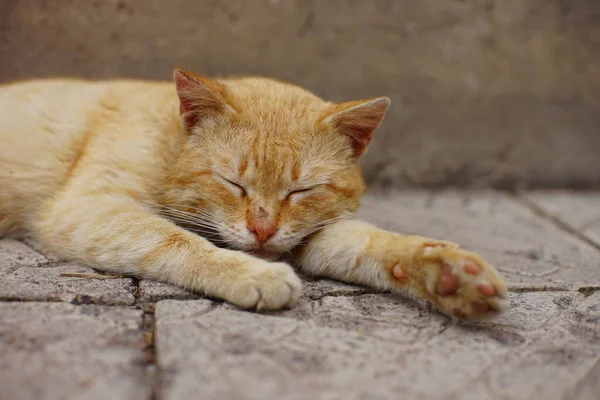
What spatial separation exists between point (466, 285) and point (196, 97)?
1385mm

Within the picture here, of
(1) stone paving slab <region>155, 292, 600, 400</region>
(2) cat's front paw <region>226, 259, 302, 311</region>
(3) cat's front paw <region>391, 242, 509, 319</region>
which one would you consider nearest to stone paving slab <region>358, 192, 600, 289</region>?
(1) stone paving slab <region>155, 292, 600, 400</region>

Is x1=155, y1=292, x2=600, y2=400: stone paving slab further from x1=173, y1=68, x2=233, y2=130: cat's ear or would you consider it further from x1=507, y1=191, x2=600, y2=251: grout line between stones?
x1=507, y1=191, x2=600, y2=251: grout line between stones

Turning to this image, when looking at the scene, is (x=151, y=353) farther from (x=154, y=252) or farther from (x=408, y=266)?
(x=408, y=266)

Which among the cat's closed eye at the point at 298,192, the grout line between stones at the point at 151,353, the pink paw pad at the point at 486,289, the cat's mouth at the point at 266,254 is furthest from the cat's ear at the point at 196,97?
the pink paw pad at the point at 486,289

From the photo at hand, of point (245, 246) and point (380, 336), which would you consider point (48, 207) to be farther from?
point (380, 336)

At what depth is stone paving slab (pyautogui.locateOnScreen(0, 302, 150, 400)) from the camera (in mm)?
1630

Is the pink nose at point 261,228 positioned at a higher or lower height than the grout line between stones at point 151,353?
higher

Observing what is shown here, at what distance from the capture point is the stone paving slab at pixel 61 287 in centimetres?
219

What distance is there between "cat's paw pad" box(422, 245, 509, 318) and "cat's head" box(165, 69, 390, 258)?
0.67 m

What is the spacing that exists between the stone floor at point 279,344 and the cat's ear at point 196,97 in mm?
778

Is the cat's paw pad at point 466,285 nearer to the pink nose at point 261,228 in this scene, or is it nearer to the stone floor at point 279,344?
the stone floor at point 279,344

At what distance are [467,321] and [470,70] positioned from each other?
9.40 ft

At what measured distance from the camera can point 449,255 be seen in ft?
6.75

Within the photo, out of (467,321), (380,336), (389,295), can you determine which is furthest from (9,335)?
(467,321)
